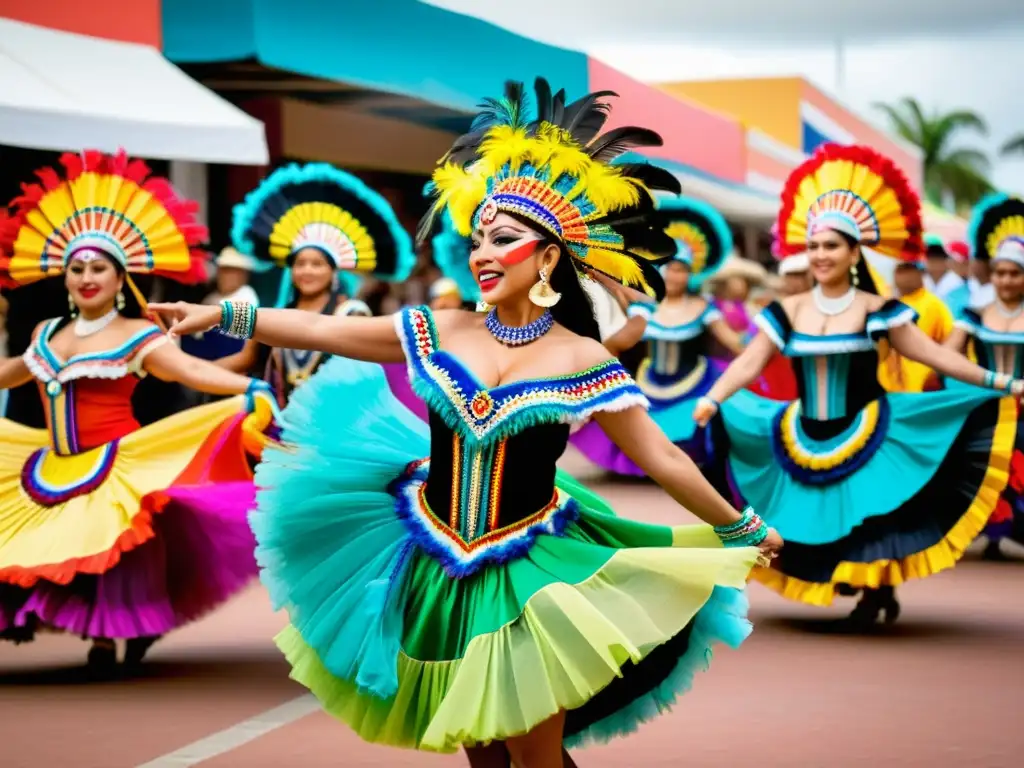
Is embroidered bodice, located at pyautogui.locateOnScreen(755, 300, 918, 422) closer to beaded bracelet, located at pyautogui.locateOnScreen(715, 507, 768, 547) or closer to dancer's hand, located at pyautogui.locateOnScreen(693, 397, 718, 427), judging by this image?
dancer's hand, located at pyautogui.locateOnScreen(693, 397, 718, 427)

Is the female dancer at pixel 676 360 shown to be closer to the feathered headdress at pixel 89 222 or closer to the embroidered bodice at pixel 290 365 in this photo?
the embroidered bodice at pixel 290 365

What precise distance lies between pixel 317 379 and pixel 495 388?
835mm

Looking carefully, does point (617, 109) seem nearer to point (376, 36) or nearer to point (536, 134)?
point (376, 36)

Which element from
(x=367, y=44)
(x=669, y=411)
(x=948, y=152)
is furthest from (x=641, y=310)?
(x=948, y=152)

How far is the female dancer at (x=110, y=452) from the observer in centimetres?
781

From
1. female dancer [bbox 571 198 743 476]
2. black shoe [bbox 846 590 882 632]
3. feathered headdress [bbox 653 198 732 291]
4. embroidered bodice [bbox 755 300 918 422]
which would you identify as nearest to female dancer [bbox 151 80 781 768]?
embroidered bodice [bbox 755 300 918 422]

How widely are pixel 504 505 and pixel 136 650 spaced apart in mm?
3674

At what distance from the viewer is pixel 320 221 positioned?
36.2 feet

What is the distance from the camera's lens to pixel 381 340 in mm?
5496

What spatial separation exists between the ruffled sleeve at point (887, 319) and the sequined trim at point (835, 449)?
39 cm

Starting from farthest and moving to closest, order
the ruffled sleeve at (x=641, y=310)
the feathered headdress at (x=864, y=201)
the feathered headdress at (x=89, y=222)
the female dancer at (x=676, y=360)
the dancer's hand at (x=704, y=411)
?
the female dancer at (x=676, y=360) < the ruffled sleeve at (x=641, y=310) < the feathered headdress at (x=864, y=201) < the dancer's hand at (x=704, y=411) < the feathered headdress at (x=89, y=222)

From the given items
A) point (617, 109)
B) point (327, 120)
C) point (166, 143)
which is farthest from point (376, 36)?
point (617, 109)

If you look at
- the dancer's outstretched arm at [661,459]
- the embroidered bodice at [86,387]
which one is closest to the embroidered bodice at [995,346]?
the embroidered bodice at [86,387]

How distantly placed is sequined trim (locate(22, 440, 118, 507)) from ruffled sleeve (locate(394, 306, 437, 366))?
3.06 m
